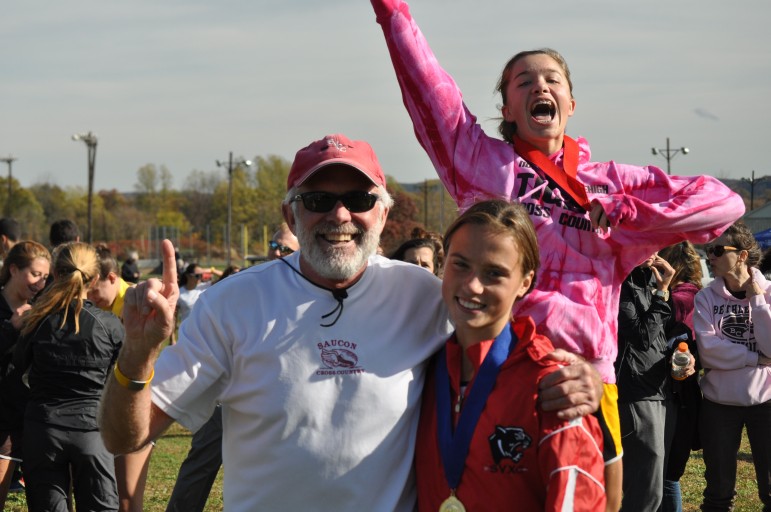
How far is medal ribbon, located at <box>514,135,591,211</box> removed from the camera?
3.40m

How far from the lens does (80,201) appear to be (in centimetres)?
11331

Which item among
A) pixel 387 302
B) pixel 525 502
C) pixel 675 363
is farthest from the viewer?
pixel 675 363

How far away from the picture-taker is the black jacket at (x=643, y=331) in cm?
598

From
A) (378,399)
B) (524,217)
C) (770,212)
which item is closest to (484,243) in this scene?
(524,217)

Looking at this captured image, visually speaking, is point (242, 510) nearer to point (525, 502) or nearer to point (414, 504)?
point (414, 504)

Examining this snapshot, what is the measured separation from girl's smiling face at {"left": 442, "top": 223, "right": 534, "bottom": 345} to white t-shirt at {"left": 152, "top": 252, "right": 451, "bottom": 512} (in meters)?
0.25

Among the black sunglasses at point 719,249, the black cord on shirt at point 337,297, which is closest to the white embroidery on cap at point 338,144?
the black cord on shirt at point 337,297

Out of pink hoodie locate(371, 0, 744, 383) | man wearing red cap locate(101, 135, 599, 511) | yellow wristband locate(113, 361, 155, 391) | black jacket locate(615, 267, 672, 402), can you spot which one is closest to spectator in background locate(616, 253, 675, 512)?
black jacket locate(615, 267, 672, 402)

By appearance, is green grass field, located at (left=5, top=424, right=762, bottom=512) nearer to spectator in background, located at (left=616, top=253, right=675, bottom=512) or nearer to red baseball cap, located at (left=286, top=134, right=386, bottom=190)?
spectator in background, located at (left=616, top=253, right=675, bottom=512)

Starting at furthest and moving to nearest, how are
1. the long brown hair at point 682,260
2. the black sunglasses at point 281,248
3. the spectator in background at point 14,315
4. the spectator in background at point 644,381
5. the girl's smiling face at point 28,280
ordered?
the black sunglasses at point 281,248 → the long brown hair at point 682,260 → the girl's smiling face at point 28,280 → the spectator in background at point 14,315 → the spectator in background at point 644,381

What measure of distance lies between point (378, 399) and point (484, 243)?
57 centimetres

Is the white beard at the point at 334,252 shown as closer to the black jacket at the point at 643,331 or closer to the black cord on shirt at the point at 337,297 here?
the black cord on shirt at the point at 337,297

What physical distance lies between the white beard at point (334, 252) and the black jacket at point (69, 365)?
10.9ft

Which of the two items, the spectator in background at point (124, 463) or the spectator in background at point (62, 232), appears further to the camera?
the spectator in background at point (62, 232)
